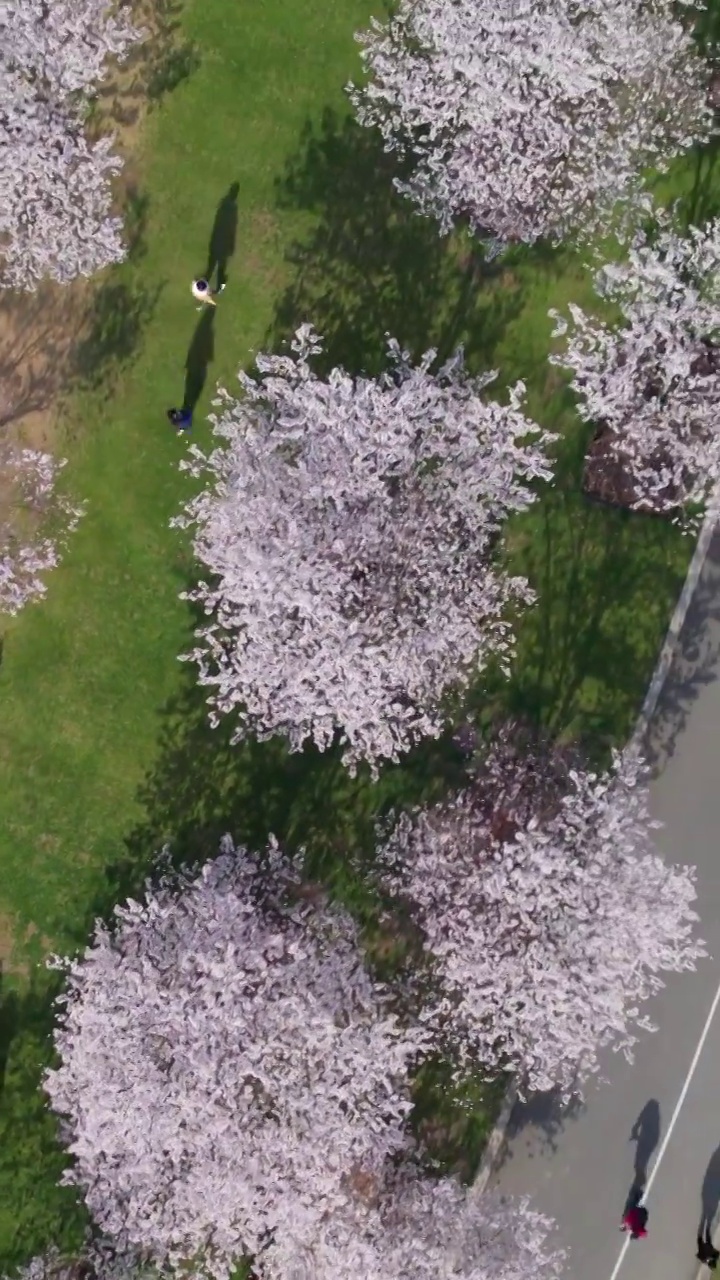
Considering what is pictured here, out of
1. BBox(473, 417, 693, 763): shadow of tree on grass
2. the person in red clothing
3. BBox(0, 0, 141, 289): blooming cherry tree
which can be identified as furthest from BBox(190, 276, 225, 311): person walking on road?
the person in red clothing

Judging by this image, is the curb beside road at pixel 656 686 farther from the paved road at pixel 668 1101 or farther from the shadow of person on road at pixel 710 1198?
the shadow of person on road at pixel 710 1198

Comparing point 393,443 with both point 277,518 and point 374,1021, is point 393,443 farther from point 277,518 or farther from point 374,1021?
point 374,1021

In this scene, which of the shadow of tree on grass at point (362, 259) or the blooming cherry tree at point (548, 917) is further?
the shadow of tree on grass at point (362, 259)

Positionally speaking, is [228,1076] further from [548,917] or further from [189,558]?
[189,558]

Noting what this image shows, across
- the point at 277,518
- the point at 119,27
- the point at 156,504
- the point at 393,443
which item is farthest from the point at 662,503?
the point at 119,27

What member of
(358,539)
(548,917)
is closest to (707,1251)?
(548,917)

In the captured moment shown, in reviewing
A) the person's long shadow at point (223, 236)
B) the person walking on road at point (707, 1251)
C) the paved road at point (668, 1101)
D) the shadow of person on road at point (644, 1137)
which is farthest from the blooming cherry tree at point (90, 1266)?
the person's long shadow at point (223, 236)
